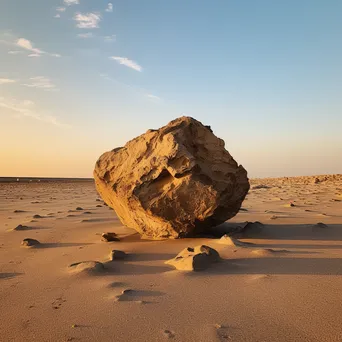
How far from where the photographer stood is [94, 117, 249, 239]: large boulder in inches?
168

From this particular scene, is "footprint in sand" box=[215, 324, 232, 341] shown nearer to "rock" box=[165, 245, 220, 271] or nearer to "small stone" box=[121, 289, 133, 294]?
"small stone" box=[121, 289, 133, 294]

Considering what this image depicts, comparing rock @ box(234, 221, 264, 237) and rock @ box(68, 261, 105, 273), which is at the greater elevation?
rock @ box(234, 221, 264, 237)

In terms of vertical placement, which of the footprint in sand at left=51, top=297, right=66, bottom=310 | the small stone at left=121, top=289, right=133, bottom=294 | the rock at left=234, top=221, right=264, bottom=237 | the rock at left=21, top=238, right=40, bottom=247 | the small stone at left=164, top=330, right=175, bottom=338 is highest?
the rock at left=234, top=221, right=264, bottom=237

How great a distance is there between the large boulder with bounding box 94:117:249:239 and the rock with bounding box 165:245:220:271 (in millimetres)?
1025

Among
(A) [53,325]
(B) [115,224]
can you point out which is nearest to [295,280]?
(A) [53,325]

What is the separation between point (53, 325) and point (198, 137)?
3325 mm

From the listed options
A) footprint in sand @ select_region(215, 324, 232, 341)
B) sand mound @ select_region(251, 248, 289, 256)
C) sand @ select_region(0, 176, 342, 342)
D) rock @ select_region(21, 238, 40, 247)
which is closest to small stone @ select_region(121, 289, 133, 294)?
sand @ select_region(0, 176, 342, 342)

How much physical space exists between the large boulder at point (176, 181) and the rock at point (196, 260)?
102 cm

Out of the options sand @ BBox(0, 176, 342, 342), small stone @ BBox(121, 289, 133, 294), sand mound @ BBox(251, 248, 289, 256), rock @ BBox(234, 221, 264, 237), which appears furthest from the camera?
rock @ BBox(234, 221, 264, 237)

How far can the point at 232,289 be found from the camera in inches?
99.2

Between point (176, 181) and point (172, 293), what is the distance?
2.01 m

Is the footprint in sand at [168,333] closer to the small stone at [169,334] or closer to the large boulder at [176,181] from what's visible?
the small stone at [169,334]

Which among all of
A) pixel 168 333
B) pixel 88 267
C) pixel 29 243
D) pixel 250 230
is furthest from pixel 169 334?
pixel 29 243

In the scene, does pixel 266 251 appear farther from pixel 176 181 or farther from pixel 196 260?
pixel 176 181
